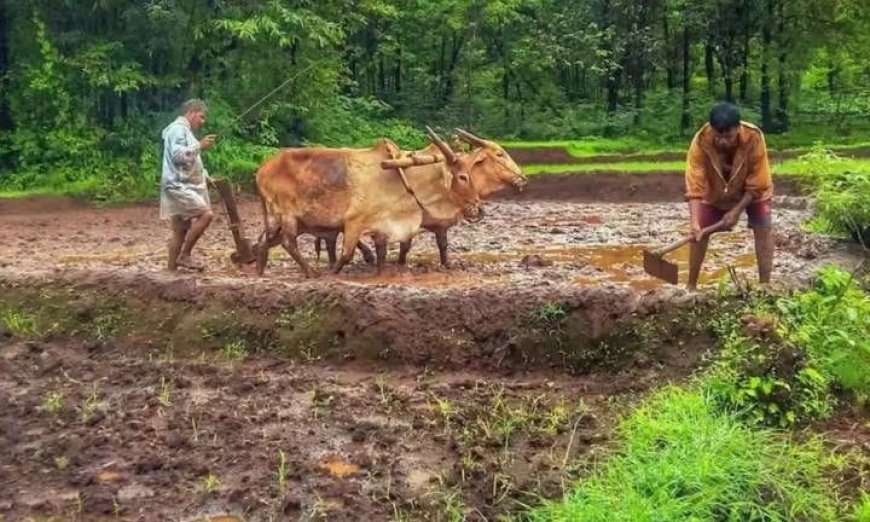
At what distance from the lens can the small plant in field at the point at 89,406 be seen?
7.57 meters

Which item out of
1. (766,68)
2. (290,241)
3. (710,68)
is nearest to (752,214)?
(290,241)

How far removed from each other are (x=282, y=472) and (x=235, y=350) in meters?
2.41

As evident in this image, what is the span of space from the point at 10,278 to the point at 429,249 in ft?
18.9

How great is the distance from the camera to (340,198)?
455 inches

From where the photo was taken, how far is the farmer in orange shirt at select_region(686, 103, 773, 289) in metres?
8.91

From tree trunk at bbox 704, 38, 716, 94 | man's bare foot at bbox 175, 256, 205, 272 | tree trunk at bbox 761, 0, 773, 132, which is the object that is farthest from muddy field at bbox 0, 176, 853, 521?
tree trunk at bbox 704, 38, 716, 94

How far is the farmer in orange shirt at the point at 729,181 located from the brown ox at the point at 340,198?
3457 mm

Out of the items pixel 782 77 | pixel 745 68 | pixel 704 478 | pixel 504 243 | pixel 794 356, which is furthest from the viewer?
pixel 745 68

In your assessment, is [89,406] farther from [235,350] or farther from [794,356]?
[794,356]

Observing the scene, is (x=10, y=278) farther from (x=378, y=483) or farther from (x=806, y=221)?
(x=806, y=221)

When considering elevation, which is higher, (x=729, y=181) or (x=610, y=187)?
(x=729, y=181)

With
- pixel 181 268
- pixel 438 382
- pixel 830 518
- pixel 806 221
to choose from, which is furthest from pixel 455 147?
pixel 830 518

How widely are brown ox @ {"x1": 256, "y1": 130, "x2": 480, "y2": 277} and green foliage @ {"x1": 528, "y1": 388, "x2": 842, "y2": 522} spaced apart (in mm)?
5628

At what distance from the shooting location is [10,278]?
32.3ft
